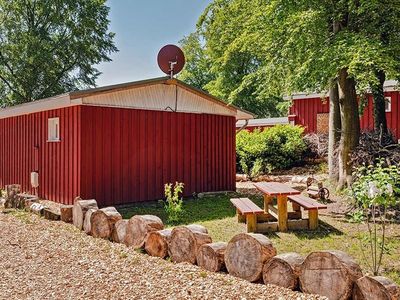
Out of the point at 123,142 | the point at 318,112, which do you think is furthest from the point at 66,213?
the point at 318,112

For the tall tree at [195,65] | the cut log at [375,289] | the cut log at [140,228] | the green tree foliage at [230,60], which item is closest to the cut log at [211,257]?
the cut log at [140,228]

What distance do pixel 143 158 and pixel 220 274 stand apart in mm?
4867

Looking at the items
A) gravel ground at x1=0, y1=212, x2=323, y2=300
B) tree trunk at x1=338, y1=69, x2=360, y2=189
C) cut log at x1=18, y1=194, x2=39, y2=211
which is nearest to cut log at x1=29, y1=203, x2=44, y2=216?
cut log at x1=18, y1=194, x2=39, y2=211

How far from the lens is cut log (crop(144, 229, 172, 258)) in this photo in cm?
447

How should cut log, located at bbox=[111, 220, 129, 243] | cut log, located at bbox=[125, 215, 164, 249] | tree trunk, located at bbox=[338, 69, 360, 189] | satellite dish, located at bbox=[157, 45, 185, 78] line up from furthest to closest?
satellite dish, located at bbox=[157, 45, 185, 78], tree trunk, located at bbox=[338, 69, 360, 189], cut log, located at bbox=[111, 220, 129, 243], cut log, located at bbox=[125, 215, 164, 249]

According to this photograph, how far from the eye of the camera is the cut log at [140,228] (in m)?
4.72

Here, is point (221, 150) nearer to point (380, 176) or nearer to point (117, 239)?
point (117, 239)

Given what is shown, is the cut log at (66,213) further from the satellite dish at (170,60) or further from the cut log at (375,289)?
the cut log at (375,289)

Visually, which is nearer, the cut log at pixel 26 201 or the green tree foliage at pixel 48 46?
the cut log at pixel 26 201

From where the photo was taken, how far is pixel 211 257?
155 inches

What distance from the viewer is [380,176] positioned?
11.4 ft

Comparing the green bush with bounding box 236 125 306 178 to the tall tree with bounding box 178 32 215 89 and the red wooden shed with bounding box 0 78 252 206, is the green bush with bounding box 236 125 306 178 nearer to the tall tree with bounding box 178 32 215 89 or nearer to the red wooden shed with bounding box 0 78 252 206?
the red wooden shed with bounding box 0 78 252 206

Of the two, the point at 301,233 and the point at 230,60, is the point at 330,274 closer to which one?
the point at 301,233

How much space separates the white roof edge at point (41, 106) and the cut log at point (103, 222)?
282 cm
